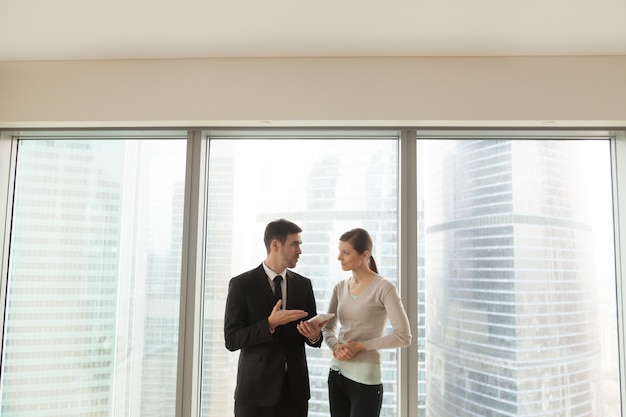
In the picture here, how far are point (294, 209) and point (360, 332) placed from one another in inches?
40.0

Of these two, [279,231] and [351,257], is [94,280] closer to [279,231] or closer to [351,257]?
[279,231]

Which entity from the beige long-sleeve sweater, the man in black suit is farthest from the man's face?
the beige long-sleeve sweater

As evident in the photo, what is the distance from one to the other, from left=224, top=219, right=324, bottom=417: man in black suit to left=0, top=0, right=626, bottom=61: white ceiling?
3.77ft

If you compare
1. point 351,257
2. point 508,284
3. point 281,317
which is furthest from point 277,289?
point 508,284

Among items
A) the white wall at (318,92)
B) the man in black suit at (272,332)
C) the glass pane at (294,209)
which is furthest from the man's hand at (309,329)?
the white wall at (318,92)

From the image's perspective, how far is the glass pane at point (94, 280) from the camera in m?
3.14

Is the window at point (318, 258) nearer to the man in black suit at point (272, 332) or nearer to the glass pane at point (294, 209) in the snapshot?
the glass pane at point (294, 209)

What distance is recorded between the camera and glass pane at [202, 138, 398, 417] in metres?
3.12

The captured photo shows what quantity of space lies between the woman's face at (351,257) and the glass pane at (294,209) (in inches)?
20.1

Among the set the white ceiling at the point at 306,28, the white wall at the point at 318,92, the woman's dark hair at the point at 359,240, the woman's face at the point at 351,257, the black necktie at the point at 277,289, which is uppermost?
the white ceiling at the point at 306,28

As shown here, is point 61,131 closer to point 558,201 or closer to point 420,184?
point 420,184

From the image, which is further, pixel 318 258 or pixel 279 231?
pixel 318 258

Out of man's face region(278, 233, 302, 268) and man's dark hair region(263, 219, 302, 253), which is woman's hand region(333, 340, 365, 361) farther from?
man's dark hair region(263, 219, 302, 253)

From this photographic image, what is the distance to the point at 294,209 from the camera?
3.20 m
